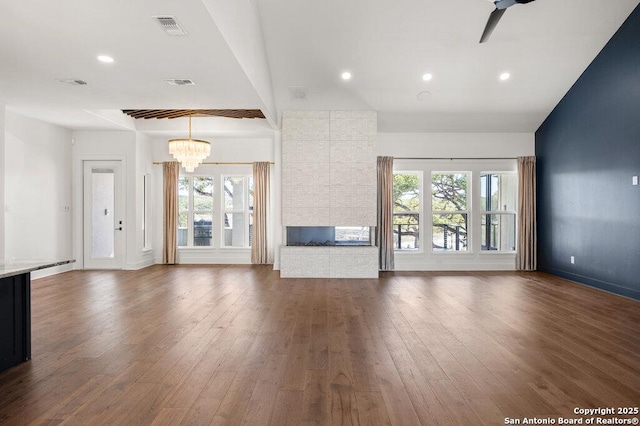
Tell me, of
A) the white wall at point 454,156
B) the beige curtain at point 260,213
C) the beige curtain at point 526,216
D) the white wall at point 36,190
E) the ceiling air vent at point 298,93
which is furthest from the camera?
the beige curtain at point 260,213

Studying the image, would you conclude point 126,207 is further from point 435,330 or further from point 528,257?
point 528,257

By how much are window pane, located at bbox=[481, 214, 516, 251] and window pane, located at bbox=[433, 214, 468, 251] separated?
1.43 feet

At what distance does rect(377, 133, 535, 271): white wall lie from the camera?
28.0 feet

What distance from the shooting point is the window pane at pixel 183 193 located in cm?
945

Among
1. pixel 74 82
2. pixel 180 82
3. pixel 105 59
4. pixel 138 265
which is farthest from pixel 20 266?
pixel 138 265

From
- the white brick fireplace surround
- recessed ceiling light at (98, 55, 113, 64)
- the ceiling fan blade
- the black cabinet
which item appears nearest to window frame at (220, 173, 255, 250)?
the white brick fireplace surround

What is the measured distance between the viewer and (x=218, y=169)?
9367 mm

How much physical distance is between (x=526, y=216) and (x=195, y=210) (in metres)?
7.15

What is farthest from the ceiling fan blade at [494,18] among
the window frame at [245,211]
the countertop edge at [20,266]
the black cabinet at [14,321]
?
the window frame at [245,211]

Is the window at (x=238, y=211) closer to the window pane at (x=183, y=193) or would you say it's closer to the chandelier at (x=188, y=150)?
the window pane at (x=183, y=193)

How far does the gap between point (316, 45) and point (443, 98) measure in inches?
104

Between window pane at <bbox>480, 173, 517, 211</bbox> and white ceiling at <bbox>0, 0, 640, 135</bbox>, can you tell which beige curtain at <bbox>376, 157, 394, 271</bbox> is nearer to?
white ceiling at <bbox>0, 0, 640, 135</bbox>

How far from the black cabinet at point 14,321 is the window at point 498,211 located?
794 cm

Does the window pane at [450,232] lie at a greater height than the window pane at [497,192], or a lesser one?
lesser
